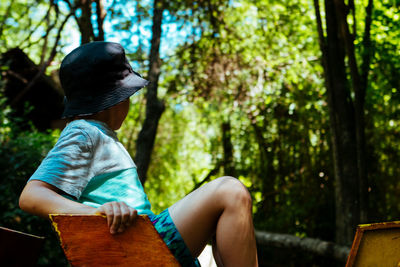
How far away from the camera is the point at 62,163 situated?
158cm

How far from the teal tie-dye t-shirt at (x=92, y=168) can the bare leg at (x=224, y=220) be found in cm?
23

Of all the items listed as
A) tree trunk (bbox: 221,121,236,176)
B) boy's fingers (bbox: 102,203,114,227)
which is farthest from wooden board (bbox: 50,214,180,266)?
tree trunk (bbox: 221,121,236,176)

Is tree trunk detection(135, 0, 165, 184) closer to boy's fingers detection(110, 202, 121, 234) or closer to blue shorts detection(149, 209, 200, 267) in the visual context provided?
blue shorts detection(149, 209, 200, 267)

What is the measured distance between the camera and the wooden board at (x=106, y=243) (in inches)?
51.8

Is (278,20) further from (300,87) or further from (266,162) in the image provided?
(266,162)

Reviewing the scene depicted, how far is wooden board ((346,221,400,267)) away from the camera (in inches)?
58.7

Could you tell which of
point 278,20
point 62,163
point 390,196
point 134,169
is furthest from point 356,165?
point 278,20

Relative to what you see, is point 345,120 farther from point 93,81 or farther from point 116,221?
point 116,221

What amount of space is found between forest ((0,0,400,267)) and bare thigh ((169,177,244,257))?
2.82m

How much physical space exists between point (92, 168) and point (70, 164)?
123mm

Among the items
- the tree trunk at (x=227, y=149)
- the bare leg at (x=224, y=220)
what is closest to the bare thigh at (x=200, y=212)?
the bare leg at (x=224, y=220)

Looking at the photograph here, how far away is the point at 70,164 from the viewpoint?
1594 millimetres

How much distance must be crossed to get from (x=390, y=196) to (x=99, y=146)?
13.3ft

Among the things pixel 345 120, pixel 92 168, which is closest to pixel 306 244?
pixel 345 120
